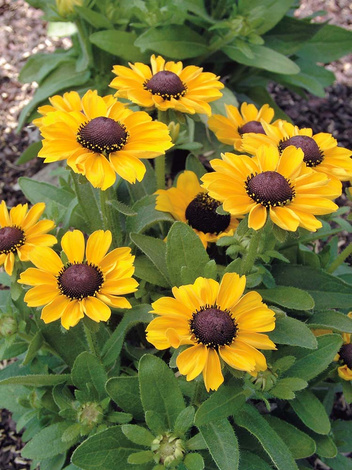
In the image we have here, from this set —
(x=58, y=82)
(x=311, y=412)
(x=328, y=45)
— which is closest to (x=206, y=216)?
(x=311, y=412)

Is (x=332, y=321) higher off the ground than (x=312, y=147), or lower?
lower

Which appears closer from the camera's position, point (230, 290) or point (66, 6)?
point (230, 290)

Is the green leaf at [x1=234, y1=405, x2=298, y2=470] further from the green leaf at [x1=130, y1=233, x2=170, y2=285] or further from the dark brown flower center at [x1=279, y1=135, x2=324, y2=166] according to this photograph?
the dark brown flower center at [x1=279, y1=135, x2=324, y2=166]

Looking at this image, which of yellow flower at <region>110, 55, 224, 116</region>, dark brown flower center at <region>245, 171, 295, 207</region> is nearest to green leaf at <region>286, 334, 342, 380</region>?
dark brown flower center at <region>245, 171, 295, 207</region>

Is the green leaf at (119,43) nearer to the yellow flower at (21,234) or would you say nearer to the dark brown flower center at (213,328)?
the yellow flower at (21,234)

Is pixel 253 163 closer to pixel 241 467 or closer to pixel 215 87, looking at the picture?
pixel 215 87

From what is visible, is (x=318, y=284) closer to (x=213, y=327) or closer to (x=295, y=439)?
(x=295, y=439)

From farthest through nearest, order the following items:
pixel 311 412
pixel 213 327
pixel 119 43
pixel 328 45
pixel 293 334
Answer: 1. pixel 328 45
2. pixel 119 43
3. pixel 311 412
4. pixel 293 334
5. pixel 213 327
